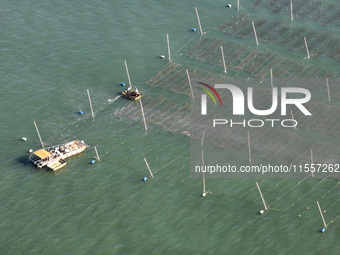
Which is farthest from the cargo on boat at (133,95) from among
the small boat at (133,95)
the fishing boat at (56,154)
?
the fishing boat at (56,154)

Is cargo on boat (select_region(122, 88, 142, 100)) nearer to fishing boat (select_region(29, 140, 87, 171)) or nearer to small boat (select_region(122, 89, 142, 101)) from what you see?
small boat (select_region(122, 89, 142, 101))

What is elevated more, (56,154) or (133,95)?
(133,95)

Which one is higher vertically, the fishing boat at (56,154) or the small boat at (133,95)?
the small boat at (133,95)

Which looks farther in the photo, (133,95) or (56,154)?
(133,95)

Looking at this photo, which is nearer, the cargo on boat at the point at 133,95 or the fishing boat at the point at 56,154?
the fishing boat at the point at 56,154

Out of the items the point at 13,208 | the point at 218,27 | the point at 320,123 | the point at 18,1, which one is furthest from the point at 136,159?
the point at 18,1

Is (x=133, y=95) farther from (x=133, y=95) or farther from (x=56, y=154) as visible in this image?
(x=56, y=154)

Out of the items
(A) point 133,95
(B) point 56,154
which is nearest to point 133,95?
(A) point 133,95

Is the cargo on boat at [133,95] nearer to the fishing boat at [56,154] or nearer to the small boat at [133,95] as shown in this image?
the small boat at [133,95]

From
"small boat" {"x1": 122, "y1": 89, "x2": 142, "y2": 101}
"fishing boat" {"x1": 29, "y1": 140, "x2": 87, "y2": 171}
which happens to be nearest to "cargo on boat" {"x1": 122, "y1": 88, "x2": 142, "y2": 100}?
"small boat" {"x1": 122, "y1": 89, "x2": 142, "y2": 101}

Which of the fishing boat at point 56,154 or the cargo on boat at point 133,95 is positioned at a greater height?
the cargo on boat at point 133,95
